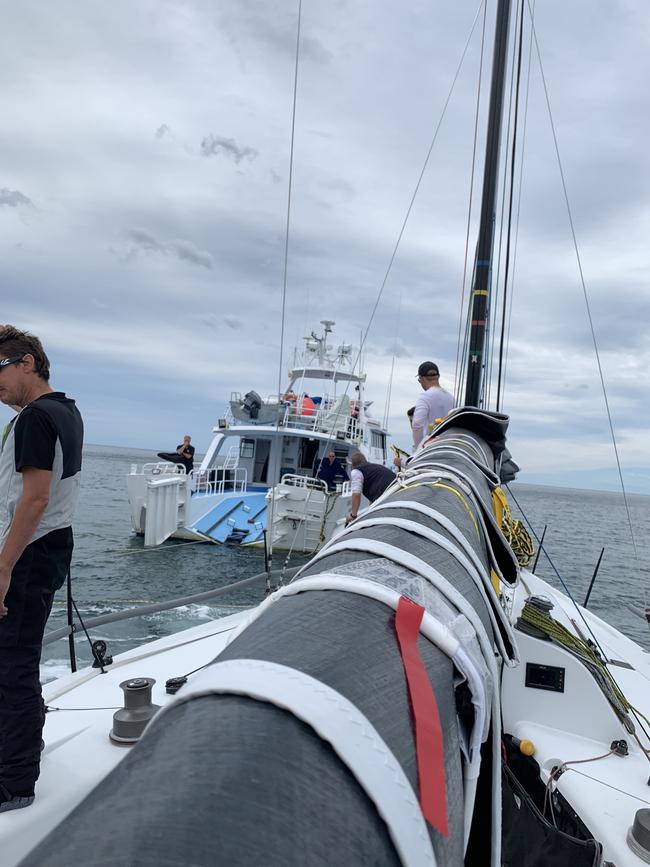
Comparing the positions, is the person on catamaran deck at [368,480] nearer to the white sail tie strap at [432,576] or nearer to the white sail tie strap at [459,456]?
the white sail tie strap at [459,456]

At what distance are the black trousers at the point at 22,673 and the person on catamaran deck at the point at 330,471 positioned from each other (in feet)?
49.1

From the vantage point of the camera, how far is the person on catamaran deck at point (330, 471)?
1744cm

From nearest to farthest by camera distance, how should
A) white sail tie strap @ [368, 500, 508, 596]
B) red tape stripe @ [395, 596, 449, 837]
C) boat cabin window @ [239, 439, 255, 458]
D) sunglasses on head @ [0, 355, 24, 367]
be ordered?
red tape stripe @ [395, 596, 449, 837], white sail tie strap @ [368, 500, 508, 596], sunglasses on head @ [0, 355, 24, 367], boat cabin window @ [239, 439, 255, 458]

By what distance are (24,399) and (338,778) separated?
2.06 m

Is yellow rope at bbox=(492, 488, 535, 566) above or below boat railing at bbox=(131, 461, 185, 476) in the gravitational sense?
above

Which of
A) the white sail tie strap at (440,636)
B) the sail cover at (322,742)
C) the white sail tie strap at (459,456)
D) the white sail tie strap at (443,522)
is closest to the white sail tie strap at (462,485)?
the white sail tie strap at (459,456)

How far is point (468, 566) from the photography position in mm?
1263

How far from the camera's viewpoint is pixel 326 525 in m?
15.0

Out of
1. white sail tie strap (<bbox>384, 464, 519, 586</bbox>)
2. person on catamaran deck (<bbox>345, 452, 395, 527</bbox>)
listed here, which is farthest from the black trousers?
person on catamaran deck (<bbox>345, 452, 395, 527</bbox>)

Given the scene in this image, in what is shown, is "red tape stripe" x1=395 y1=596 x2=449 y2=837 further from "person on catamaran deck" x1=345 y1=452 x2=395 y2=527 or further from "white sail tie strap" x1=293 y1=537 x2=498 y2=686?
"person on catamaran deck" x1=345 y1=452 x2=395 y2=527

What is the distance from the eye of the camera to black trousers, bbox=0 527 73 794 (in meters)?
2.00

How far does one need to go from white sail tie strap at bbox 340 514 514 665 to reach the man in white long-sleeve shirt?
3520 mm

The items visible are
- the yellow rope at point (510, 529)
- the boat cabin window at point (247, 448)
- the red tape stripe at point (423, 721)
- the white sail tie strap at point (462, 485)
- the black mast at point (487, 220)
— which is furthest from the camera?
the boat cabin window at point (247, 448)

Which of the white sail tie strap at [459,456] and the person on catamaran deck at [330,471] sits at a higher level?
the white sail tie strap at [459,456]
